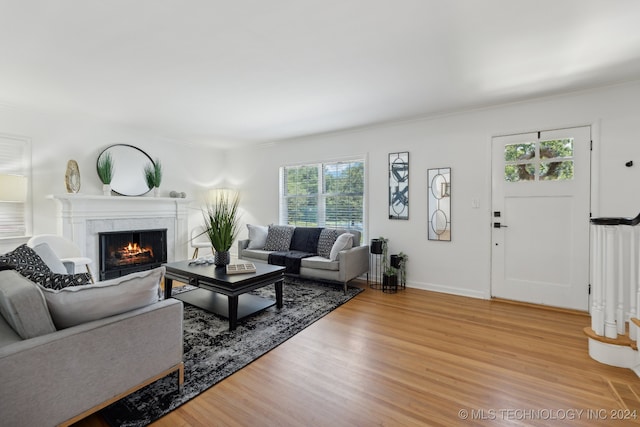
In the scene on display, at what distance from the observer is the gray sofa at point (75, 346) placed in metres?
1.21

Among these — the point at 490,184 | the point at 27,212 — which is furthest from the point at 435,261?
the point at 27,212

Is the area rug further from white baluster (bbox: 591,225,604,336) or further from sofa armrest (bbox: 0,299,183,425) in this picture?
white baluster (bbox: 591,225,604,336)

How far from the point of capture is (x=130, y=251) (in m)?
4.71

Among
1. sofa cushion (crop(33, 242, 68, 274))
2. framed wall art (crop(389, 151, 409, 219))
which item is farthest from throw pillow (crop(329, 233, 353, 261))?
sofa cushion (crop(33, 242, 68, 274))

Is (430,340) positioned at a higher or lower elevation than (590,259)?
lower

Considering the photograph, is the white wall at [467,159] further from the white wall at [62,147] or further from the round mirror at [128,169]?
the round mirror at [128,169]

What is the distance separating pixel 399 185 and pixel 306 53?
2.50m

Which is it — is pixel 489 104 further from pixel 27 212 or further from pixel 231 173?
pixel 27 212

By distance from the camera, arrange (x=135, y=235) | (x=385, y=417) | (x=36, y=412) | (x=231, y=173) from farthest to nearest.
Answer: (x=231, y=173) < (x=135, y=235) < (x=385, y=417) < (x=36, y=412)

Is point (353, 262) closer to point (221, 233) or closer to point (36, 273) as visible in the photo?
point (221, 233)

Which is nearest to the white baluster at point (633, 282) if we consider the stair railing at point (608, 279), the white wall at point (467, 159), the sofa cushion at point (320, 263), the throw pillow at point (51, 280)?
the stair railing at point (608, 279)

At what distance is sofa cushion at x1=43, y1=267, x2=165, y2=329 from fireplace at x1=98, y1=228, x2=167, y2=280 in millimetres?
3492

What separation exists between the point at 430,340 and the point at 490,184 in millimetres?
2221

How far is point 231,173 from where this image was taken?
6266 mm
